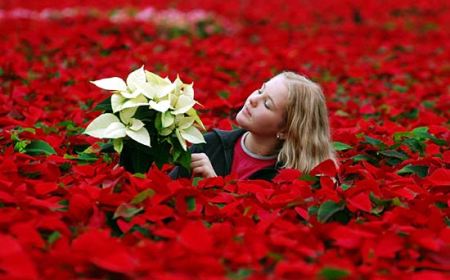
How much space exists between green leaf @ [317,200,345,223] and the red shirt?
71cm

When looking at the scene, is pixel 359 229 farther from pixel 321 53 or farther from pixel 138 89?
pixel 321 53

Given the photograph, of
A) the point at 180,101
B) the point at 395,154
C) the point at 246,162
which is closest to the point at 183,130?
the point at 180,101

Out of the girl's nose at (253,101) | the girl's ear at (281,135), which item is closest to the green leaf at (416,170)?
the girl's ear at (281,135)

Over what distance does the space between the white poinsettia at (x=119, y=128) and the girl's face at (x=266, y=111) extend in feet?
1.85

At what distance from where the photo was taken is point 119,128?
269cm

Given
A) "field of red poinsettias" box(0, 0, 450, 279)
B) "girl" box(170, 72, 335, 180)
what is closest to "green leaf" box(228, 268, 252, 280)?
"field of red poinsettias" box(0, 0, 450, 279)

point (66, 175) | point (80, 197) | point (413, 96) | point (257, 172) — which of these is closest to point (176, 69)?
point (413, 96)

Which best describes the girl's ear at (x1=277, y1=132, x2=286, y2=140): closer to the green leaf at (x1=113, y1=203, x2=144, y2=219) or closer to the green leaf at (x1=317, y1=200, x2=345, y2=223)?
the green leaf at (x1=317, y1=200, x2=345, y2=223)

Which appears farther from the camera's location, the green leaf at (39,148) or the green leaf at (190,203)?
the green leaf at (39,148)

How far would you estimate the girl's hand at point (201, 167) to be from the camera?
2957mm

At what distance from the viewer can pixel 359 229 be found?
232 cm

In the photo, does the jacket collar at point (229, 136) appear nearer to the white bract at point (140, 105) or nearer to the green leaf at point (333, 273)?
the white bract at point (140, 105)

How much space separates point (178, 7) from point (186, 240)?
7369mm

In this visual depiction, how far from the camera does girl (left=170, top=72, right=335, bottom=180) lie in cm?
315
